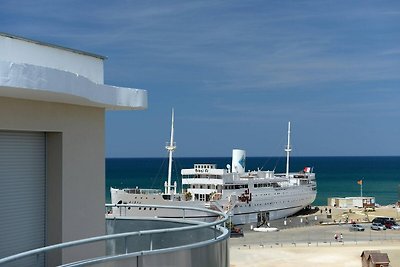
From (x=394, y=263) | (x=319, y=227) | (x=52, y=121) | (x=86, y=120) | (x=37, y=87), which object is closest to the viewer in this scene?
(x=37, y=87)

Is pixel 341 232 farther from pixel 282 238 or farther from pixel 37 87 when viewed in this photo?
pixel 37 87

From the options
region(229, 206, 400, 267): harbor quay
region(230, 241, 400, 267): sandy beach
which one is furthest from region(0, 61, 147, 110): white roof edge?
region(229, 206, 400, 267): harbor quay

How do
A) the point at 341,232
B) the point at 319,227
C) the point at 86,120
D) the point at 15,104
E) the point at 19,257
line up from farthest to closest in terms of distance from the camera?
1. the point at 319,227
2. the point at 341,232
3. the point at 86,120
4. the point at 15,104
5. the point at 19,257

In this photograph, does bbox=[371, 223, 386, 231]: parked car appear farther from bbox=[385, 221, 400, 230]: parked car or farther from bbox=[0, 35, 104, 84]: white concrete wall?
bbox=[0, 35, 104, 84]: white concrete wall

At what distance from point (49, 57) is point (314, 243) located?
4511 centimetres

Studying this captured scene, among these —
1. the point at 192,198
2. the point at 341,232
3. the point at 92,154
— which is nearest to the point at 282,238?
the point at 341,232

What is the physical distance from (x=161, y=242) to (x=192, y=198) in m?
61.1

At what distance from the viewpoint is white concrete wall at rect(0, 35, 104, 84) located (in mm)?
6938

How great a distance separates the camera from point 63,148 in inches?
296

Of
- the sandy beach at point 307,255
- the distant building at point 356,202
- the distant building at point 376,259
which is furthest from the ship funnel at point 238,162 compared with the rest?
the distant building at point 376,259

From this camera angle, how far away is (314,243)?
50188mm

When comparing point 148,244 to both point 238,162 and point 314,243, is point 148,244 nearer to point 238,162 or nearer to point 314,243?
point 314,243

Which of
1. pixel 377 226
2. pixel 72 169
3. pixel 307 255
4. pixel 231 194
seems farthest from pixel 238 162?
pixel 72 169

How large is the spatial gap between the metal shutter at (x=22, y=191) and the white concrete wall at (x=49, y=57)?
860 millimetres
